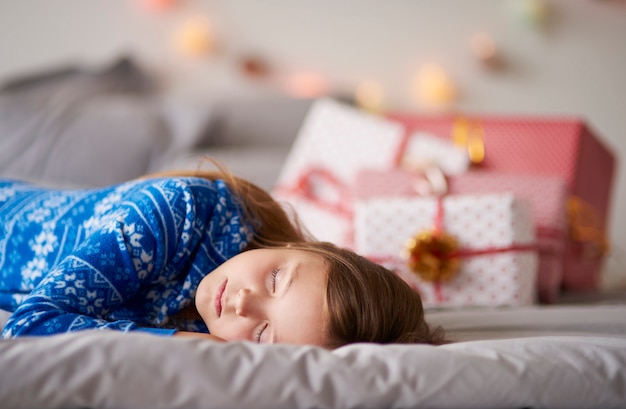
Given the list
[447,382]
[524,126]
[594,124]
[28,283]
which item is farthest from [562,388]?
[594,124]

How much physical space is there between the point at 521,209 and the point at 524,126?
512 millimetres

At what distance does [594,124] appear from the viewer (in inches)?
122

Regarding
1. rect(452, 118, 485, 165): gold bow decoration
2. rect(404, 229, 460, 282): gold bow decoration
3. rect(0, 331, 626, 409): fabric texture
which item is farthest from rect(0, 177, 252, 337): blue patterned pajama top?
rect(452, 118, 485, 165): gold bow decoration

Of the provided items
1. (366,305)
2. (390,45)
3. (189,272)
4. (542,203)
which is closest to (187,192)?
(189,272)

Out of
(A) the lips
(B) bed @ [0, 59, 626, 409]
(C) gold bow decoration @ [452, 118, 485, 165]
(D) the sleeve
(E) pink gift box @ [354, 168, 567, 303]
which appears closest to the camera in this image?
(B) bed @ [0, 59, 626, 409]

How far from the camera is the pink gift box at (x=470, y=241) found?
5.45 feet

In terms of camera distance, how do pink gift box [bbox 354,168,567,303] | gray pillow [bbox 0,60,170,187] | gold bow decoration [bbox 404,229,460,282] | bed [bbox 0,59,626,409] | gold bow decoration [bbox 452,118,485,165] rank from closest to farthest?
bed [bbox 0,59,626,409], gold bow decoration [bbox 404,229,460,282], pink gift box [bbox 354,168,567,303], gold bow decoration [bbox 452,118,485,165], gray pillow [bbox 0,60,170,187]

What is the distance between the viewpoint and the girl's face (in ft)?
3.22

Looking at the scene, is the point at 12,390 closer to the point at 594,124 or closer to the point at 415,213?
the point at 415,213

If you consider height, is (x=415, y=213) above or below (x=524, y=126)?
below

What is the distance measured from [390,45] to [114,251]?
223cm

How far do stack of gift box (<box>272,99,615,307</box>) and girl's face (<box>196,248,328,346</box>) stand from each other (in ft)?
1.26

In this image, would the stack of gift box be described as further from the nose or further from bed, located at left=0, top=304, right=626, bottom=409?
bed, located at left=0, top=304, right=626, bottom=409

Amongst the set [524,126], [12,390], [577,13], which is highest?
[577,13]
